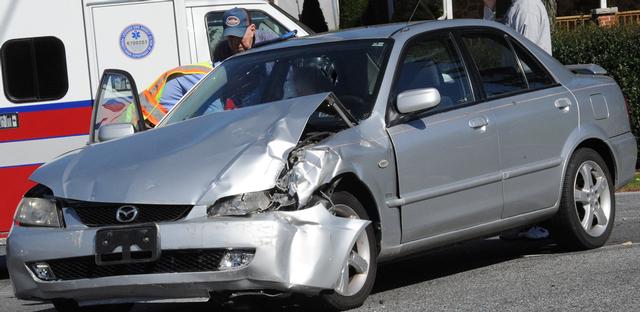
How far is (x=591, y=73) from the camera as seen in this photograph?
29.4 feet

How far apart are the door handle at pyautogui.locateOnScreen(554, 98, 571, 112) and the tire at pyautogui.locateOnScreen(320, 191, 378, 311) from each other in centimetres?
208

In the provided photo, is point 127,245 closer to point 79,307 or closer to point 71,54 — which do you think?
point 79,307

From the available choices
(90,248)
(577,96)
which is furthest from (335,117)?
(577,96)

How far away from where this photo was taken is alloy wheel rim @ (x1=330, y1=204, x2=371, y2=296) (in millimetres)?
6395

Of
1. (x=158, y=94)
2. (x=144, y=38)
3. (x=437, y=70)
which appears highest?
(x=144, y=38)

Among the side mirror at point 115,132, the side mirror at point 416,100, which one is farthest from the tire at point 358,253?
the side mirror at point 115,132

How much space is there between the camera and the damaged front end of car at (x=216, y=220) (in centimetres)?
593

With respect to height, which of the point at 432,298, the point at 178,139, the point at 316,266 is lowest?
the point at 432,298

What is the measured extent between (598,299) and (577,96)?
7.09 ft

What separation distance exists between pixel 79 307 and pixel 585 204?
11.4ft

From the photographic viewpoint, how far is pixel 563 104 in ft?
26.8

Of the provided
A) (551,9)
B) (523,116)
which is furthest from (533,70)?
(551,9)

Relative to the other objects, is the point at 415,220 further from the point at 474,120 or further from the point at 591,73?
the point at 591,73

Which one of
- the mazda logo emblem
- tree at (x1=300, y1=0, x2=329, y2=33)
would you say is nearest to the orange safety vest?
the mazda logo emblem
